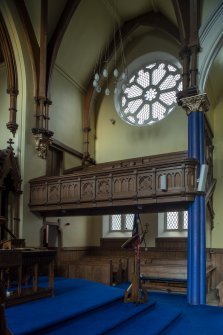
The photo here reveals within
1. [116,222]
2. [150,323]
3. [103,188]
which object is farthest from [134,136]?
[150,323]

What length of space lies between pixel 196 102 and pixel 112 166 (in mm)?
4589

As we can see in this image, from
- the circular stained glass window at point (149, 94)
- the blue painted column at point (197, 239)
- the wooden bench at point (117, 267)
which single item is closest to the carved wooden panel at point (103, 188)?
the wooden bench at point (117, 267)

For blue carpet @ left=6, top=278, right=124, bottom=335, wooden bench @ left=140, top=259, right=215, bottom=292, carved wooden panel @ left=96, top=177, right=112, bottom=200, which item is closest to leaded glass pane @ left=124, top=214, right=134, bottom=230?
wooden bench @ left=140, top=259, right=215, bottom=292

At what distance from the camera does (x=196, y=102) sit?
33.8ft

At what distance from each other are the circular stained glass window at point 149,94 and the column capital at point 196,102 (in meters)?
4.06

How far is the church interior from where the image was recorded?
7574 millimetres

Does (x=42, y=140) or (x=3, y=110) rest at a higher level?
(x=3, y=110)

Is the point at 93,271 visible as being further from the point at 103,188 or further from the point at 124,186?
the point at 124,186

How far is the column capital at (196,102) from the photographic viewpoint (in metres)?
Answer: 10.2

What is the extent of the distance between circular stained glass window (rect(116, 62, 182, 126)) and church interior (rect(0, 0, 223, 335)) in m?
0.05

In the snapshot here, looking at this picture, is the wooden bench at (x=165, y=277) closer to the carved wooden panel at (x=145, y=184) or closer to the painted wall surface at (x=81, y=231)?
the carved wooden panel at (x=145, y=184)

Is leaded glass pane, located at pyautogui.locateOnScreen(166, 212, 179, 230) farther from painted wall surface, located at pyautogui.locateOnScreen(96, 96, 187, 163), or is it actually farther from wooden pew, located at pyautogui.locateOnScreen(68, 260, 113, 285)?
wooden pew, located at pyautogui.locateOnScreen(68, 260, 113, 285)

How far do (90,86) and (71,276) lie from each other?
28.1 ft

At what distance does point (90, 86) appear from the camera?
15.7 m
